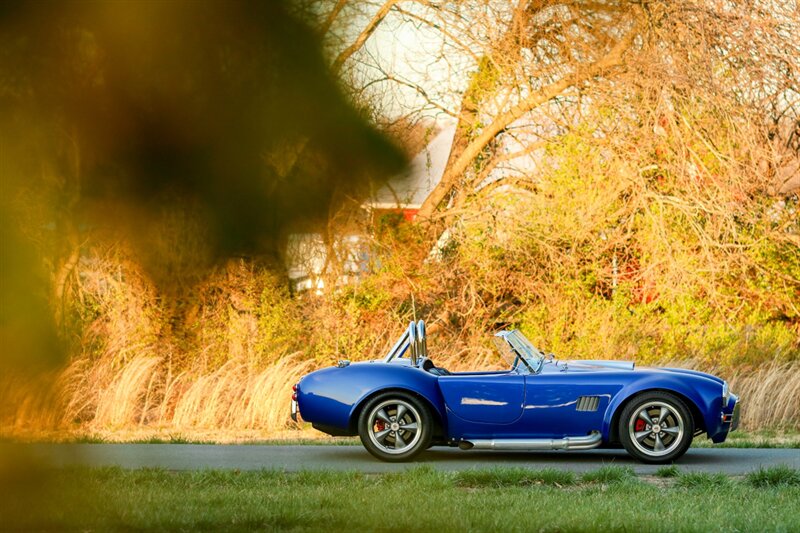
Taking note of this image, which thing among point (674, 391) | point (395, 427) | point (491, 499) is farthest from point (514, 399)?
point (491, 499)

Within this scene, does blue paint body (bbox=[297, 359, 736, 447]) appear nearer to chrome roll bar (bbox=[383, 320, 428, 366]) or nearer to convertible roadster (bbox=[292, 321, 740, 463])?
convertible roadster (bbox=[292, 321, 740, 463])

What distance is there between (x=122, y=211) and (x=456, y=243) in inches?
614

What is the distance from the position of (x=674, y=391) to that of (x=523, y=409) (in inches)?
48.3

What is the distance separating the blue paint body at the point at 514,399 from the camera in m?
9.20

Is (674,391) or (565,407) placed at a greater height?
(674,391)

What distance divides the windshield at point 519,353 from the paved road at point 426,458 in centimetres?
81

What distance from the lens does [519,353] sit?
31.4 feet

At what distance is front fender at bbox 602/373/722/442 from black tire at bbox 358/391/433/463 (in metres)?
1.45

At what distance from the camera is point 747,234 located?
1733cm

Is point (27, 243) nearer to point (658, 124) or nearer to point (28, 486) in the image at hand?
point (28, 486)

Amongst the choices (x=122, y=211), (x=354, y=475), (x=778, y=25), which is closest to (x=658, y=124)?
(x=778, y=25)

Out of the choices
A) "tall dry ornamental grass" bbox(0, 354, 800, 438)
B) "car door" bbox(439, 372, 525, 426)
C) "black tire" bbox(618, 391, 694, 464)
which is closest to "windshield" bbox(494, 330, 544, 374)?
"car door" bbox(439, 372, 525, 426)

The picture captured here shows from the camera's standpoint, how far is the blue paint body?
9.20 metres

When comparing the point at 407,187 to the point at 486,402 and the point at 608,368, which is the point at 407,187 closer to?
the point at 486,402
